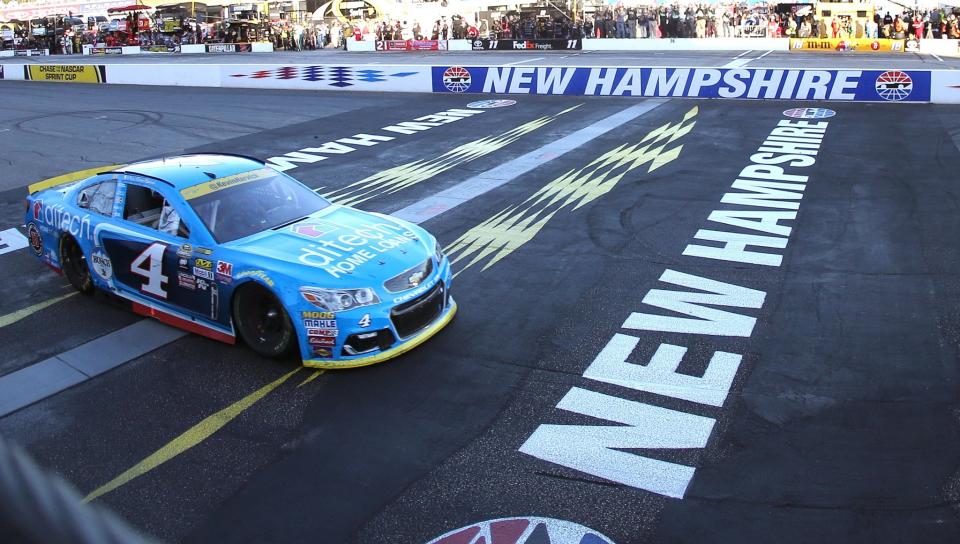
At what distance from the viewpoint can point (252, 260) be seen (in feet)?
20.4

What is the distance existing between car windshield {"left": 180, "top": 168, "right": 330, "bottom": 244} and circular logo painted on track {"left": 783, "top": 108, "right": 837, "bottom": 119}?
13252 mm

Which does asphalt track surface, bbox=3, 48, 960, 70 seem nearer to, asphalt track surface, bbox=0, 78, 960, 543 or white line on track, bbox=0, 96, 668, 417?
asphalt track surface, bbox=0, 78, 960, 543

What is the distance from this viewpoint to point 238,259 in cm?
627

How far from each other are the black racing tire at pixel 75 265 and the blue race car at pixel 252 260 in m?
0.01

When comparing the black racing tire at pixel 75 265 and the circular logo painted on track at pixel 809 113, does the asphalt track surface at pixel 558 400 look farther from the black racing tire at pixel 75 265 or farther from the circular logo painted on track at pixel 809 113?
the circular logo painted on track at pixel 809 113

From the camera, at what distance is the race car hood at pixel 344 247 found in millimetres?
6098

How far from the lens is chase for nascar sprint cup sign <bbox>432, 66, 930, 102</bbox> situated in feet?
60.3

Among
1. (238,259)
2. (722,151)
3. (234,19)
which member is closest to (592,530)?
(238,259)

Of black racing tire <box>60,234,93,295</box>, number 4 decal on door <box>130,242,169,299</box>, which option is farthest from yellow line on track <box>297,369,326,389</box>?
black racing tire <box>60,234,93,295</box>

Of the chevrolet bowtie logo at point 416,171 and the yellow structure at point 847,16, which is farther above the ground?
the yellow structure at point 847,16

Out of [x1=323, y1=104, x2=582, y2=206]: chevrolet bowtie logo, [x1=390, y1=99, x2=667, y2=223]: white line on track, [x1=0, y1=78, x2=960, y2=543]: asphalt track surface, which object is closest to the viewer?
[x1=0, y1=78, x2=960, y2=543]: asphalt track surface

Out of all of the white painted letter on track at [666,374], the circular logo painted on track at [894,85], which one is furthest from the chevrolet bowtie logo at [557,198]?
the circular logo painted on track at [894,85]

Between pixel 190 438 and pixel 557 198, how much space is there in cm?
709

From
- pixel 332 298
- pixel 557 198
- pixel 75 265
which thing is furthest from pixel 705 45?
pixel 332 298
